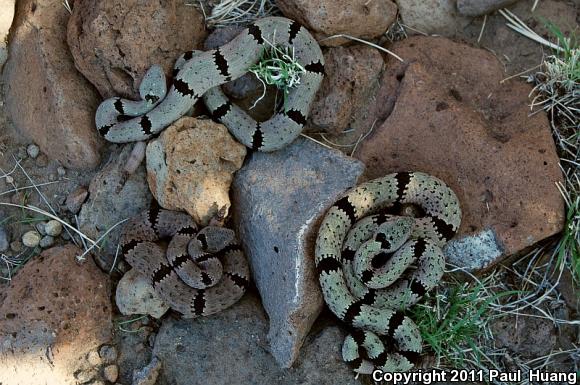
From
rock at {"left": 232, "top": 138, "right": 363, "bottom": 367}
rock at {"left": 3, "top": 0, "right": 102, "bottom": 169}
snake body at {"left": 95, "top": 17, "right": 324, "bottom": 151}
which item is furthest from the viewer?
rock at {"left": 3, "top": 0, "right": 102, "bottom": 169}

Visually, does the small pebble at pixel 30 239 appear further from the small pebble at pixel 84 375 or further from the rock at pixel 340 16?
the rock at pixel 340 16

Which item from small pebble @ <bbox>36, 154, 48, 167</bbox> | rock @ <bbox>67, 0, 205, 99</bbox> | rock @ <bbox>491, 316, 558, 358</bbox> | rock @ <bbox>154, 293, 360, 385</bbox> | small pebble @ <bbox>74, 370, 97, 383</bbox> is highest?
rock @ <bbox>67, 0, 205, 99</bbox>

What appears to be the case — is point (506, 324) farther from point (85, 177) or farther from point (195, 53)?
point (85, 177)

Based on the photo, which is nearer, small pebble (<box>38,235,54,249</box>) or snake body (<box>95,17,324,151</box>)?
snake body (<box>95,17,324,151</box>)

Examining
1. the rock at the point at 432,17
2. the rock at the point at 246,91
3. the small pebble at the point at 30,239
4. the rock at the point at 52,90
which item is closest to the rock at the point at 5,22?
the rock at the point at 52,90

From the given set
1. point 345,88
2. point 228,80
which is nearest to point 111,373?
point 228,80

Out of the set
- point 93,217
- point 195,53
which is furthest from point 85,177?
point 195,53

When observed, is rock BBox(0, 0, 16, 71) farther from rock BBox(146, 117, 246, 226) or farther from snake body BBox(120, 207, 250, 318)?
snake body BBox(120, 207, 250, 318)

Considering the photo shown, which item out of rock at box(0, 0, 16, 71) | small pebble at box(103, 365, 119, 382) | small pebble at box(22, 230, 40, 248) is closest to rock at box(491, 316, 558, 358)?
small pebble at box(103, 365, 119, 382)
